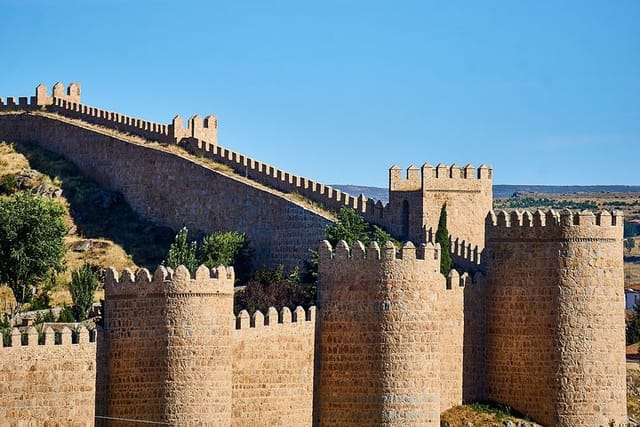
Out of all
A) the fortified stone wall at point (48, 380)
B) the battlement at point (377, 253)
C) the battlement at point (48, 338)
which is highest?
the battlement at point (377, 253)

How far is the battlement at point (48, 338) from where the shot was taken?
139ft

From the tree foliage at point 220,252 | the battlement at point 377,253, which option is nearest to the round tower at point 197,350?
the battlement at point 377,253

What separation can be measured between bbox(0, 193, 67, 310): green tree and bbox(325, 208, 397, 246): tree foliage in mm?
9233

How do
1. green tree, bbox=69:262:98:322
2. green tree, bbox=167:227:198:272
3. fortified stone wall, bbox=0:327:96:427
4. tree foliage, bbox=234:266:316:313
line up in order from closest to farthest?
fortified stone wall, bbox=0:327:96:427, tree foliage, bbox=234:266:316:313, green tree, bbox=69:262:98:322, green tree, bbox=167:227:198:272

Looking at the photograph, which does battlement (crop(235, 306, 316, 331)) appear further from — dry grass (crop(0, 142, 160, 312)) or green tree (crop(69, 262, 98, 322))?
dry grass (crop(0, 142, 160, 312))

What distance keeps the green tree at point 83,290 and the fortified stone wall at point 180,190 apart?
6781 mm

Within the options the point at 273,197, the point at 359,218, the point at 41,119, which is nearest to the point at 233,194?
the point at 273,197

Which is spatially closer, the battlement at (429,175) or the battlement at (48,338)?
the battlement at (48,338)

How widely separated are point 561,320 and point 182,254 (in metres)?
15.7

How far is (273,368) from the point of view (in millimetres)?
45969

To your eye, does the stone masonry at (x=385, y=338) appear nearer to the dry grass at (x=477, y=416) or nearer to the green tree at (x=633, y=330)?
the dry grass at (x=477, y=416)

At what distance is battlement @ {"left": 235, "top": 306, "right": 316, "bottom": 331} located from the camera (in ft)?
149

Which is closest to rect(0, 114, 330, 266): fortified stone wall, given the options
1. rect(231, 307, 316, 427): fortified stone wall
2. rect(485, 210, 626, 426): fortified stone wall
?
rect(485, 210, 626, 426): fortified stone wall

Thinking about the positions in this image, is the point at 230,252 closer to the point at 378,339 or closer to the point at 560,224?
the point at 560,224
